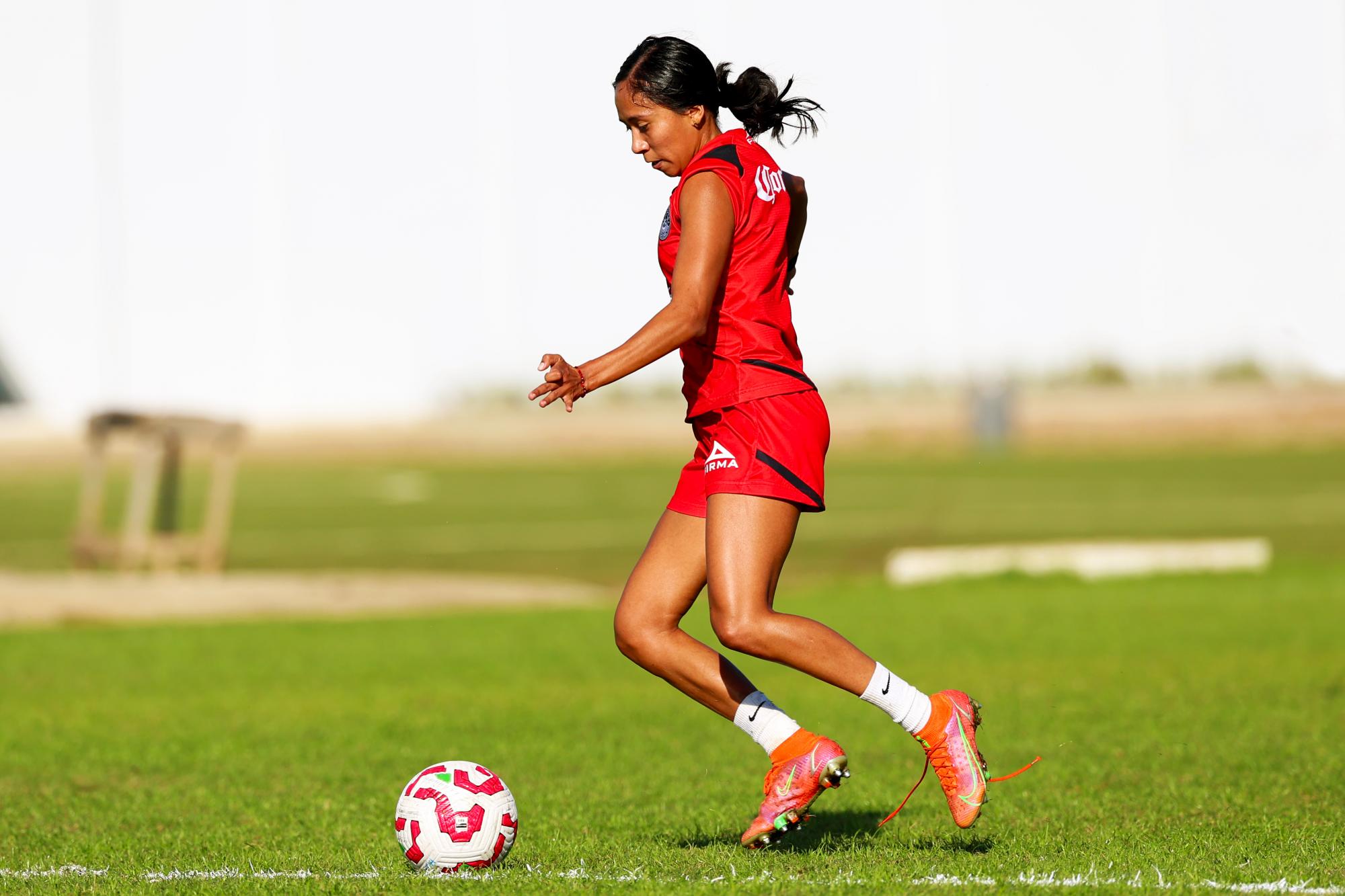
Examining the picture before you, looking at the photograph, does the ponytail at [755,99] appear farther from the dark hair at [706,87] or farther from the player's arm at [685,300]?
the player's arm at [685,300]

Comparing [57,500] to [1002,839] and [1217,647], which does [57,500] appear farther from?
[1002,839]

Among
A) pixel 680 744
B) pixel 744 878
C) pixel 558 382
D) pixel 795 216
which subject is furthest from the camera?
pixel 680 744

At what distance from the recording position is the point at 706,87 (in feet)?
17.6

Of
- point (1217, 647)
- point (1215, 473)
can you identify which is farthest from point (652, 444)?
point (1217, 647)

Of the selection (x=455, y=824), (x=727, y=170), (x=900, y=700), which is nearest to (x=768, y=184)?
(x=727, y=170)

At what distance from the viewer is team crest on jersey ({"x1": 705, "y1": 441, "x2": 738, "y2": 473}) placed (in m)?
5.25

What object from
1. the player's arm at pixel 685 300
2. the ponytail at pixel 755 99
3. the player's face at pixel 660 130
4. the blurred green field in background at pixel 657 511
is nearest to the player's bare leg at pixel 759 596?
the player's arm at pixel 685 300

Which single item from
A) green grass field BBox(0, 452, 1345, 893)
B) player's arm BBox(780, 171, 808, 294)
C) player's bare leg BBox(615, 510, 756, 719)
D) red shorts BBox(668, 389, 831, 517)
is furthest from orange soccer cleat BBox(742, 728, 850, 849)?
player's arm BBox(780, 171, 808, 294)

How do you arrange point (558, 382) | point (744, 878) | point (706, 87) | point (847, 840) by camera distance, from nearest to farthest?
point (558, 382) < point (744, 878) < point (706, 87) < point (847, 840)

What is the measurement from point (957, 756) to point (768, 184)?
1.88 m

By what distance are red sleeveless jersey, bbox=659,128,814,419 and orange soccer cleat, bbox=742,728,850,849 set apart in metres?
1.10

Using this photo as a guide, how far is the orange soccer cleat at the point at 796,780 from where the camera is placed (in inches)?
204

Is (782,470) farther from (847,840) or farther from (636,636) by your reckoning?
(847,840)

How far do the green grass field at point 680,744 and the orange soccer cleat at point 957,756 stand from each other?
19cm
